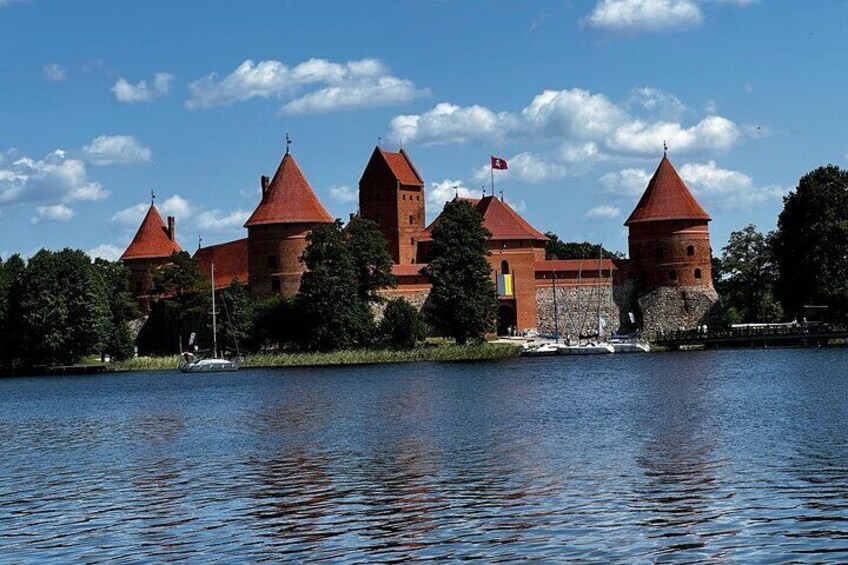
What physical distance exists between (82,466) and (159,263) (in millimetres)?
56990

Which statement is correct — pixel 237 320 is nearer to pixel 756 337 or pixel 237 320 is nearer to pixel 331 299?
pixel 331 299

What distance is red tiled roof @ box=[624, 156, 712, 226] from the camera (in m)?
68.8

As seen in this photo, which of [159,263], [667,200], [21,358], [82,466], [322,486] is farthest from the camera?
[159,263]

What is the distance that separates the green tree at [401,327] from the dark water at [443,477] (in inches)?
883

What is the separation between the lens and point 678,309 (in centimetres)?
6800

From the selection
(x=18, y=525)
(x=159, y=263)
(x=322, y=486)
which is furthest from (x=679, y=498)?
(x=159, y=263)

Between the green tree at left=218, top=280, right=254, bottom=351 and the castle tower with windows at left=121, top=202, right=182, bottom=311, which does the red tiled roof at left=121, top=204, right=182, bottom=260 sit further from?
the green tree at left=218, top=280, right=254, bottom=351

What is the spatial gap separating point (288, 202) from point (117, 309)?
10012 millimetres

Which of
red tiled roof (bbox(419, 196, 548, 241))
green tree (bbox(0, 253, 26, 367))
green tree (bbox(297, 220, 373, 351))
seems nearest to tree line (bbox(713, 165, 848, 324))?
red tiled roof (bbox(419, 196, 548, 241))

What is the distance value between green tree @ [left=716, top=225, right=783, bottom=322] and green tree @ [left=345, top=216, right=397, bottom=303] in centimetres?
1844

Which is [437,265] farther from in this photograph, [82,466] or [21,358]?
[82,466]

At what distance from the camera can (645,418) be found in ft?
87.5

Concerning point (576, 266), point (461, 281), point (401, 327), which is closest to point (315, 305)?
point (401, 327)

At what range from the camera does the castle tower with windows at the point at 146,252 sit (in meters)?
77.6
